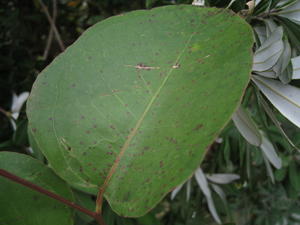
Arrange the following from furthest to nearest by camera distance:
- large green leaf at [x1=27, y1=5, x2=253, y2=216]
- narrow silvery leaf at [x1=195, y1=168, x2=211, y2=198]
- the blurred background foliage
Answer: narrow silvery leaf at [x1=195, y1=168, x2=211, y2=198] < the blurred background foliage < large green leaf at [x1=27, y1=5, x2=253, y2=216]

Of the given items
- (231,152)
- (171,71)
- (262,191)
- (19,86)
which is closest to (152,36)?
(171,71)

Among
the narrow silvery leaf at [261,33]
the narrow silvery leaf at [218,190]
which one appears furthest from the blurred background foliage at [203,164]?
the narrow silvery leaf at [261,33]

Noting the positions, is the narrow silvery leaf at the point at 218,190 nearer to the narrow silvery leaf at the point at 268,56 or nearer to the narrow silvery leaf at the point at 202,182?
the narrow silvery leaf at the point at 202,182

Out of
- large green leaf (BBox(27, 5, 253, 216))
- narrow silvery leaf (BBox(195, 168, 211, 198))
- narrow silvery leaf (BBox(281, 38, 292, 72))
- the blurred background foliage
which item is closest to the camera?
large green leaf (BBox(27, 5, 253, 216))

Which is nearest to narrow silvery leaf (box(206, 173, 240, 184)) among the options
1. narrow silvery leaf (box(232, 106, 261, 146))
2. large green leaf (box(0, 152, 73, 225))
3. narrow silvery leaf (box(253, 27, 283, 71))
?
narrow silvery leaf (box(232, 106, 261, 146))

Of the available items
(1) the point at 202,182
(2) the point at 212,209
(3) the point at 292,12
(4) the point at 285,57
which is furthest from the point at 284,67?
(2) the point at 212,209

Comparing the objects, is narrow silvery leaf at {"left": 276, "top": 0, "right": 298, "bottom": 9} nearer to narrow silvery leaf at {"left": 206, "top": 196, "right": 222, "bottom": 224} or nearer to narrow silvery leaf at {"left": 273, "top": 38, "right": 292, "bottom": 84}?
narrow silvery leaf at {"left": 273, "top": 38, "right": 292, "bottom": 84}
